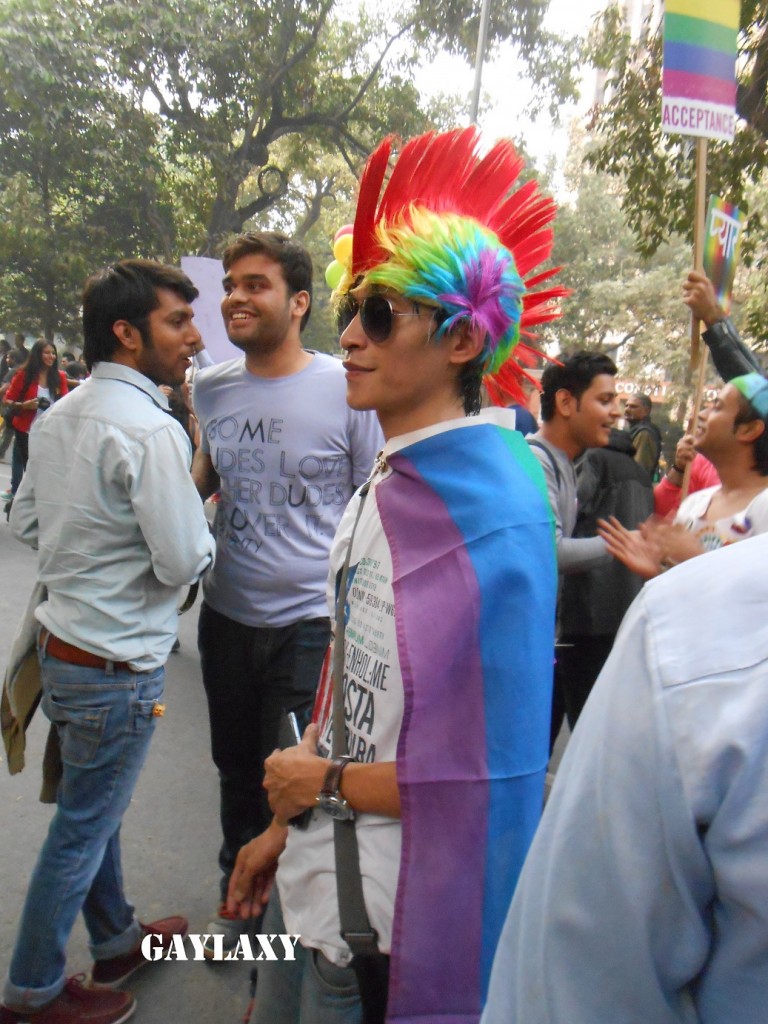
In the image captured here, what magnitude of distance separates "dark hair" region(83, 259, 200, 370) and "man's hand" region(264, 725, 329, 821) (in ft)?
4.07

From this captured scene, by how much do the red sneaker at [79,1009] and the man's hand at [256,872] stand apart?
3.07ft

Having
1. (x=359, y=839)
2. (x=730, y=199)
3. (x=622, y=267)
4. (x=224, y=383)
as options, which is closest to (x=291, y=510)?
(x=224, y=383)

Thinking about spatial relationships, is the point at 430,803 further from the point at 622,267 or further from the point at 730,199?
the point at 622,267

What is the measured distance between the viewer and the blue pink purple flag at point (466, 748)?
1239 mm

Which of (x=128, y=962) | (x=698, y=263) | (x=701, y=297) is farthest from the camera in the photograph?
(x=698, y=263)

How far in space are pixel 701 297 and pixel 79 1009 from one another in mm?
3153

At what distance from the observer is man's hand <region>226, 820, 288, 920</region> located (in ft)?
5.09

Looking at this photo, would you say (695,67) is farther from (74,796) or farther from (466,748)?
A: (74,796)

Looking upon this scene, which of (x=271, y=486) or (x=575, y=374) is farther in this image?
(x=575, y=374)

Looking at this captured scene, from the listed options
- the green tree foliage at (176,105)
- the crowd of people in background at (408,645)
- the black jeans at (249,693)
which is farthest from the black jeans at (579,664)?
the green tree foliage at (176,105)

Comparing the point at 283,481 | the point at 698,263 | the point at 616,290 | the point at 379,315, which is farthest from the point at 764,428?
the point at 616,290

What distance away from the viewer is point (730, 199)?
298 inches

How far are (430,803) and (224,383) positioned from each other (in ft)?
5.54

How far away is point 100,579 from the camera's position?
6.92 ft
